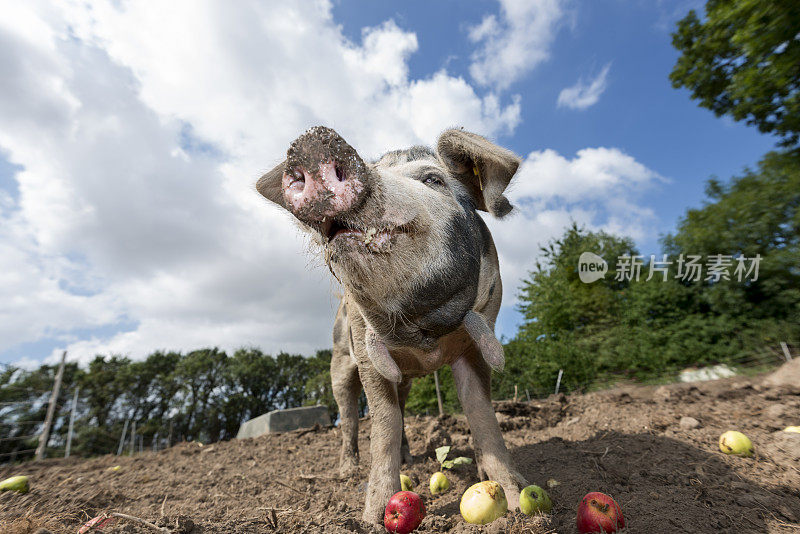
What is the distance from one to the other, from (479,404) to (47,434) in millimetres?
13142

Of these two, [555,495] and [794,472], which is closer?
[555,495]

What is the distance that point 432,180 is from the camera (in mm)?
2436

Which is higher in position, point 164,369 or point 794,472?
point 164,369

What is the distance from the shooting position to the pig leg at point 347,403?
178 inches

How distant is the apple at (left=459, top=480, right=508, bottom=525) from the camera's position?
222cm

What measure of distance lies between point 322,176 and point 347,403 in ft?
11.6

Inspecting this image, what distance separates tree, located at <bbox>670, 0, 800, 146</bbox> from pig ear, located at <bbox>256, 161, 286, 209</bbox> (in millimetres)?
11571

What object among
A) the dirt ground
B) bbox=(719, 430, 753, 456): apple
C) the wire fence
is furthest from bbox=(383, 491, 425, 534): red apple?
the wire fence

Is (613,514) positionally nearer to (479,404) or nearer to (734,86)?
(479,404)

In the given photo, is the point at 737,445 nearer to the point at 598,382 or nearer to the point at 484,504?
the point at 484,504

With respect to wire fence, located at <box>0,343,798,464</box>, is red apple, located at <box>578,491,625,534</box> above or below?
below

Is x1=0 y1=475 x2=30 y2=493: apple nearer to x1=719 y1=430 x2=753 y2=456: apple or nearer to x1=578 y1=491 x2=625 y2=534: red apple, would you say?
x1=578 y1=491 x2=625 y2=534: red apple

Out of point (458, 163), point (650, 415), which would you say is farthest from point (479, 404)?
point (650, 415)

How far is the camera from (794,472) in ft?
10.3
